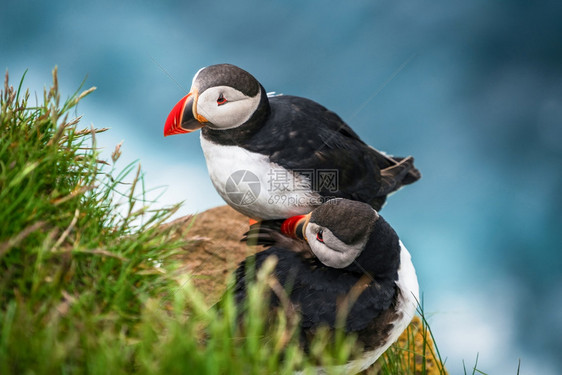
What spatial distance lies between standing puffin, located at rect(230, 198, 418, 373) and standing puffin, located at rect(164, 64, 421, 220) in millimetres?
654

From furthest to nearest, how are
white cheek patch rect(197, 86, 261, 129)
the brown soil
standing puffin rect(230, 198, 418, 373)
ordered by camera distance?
the brown soil < white cheek patch rect(197, 86, 261, 129) < standing puffin rect(230, 198, 418, 373)

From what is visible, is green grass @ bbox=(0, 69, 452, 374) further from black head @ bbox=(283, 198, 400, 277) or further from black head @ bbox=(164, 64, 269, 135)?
black head @ bbox=(164, 64, 269, 135)

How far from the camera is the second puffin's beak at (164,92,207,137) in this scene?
3365 millimetres

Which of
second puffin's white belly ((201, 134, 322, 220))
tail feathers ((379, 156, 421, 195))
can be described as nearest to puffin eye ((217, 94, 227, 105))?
second puffin's white belly ((201, 134, 322, 220))

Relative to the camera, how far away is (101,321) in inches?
79.9

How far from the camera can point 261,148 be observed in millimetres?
3467

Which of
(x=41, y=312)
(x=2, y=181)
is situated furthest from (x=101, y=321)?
(x=2, y=181)

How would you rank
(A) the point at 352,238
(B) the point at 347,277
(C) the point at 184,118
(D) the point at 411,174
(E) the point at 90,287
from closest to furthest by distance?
1. (E) the point at 90,287
2. (A) the point at 352,238
3. (B) the point at 347,277
4. (C) the point at 184,118
5. (D) the point at 411,174


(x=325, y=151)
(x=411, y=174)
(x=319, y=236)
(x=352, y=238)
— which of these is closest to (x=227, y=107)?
(x=325, y=151)

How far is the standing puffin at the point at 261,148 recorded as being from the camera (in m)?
3.39

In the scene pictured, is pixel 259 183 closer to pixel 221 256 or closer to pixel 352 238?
pixel 221 256

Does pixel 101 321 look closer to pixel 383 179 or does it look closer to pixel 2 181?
pixel 2 181

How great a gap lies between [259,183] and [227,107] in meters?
0.53

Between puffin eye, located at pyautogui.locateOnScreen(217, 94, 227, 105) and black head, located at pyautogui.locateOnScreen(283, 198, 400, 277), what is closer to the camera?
black head, located at pyautogui.locateOnScreen(283, 198, 400, 277)
